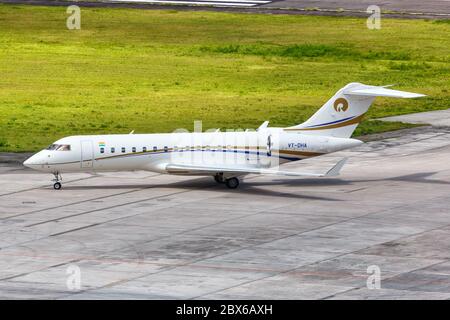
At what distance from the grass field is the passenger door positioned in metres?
12.7

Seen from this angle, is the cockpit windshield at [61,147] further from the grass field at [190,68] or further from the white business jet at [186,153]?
the grass field at [190,68]

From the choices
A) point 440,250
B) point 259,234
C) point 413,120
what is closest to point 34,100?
point 413,120

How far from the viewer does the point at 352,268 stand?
161 feet

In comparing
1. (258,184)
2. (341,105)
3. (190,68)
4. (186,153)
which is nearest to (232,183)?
(258,184)

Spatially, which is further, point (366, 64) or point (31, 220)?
point (366, 64)

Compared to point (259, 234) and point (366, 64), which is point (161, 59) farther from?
point (259, 234)

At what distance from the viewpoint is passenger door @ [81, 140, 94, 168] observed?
64188 millimetres

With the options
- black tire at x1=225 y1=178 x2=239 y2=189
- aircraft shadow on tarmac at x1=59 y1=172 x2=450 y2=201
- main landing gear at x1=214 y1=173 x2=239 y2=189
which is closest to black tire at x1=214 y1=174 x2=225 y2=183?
main landing gear at x1=214 y1=173 x2=239 y2=189

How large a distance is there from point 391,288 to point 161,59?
69.1 metres

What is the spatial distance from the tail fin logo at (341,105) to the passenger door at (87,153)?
12.8 meters

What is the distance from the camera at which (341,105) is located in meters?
66.4

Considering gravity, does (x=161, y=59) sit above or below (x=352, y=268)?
above

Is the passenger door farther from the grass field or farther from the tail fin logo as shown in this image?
the tail fin logo
